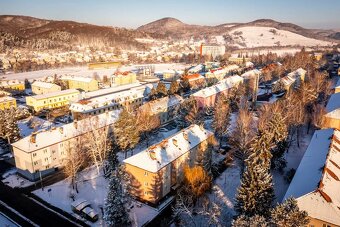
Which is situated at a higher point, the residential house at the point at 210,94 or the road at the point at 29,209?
the residential house at the point at 210,94

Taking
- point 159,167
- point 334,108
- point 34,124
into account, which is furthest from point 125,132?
point 334,108

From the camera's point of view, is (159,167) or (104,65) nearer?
(159,167)

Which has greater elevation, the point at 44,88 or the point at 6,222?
the point at 44,88

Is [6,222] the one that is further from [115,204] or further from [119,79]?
[119,79]

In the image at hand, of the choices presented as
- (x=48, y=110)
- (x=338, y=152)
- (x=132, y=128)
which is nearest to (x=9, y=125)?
(x=132, y=128)

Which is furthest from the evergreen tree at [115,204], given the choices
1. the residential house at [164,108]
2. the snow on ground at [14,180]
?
the residential house at [164,108]

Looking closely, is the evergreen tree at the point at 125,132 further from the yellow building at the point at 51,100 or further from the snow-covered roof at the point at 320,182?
the yellow building at the point at 51,100

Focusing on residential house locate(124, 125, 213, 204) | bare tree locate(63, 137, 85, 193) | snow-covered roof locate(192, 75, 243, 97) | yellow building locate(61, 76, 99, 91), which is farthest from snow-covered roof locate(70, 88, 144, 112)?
residential house locate(124, 125, 213, 204)
